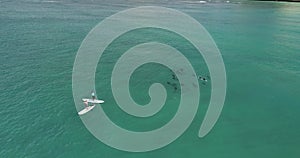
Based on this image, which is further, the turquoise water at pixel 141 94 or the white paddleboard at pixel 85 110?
the white paddleboard at pixel 85 110

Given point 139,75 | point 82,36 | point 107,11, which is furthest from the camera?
point 107,11

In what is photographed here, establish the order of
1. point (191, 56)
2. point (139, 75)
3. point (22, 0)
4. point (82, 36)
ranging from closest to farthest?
point (139, 75) → point (191, 56) → point (82, 36) → point (22, 0)

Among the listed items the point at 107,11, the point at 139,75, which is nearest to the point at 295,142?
the point at 139,75

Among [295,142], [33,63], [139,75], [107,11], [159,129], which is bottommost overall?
[295,142]

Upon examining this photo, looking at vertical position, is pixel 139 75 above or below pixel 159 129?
above

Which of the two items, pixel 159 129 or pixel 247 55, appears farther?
pixel 247 55

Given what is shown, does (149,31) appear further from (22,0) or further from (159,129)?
(22,0)

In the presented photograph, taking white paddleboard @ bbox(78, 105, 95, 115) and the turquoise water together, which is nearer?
the turquoise water

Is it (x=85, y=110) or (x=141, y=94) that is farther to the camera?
(x=141, y=94)
